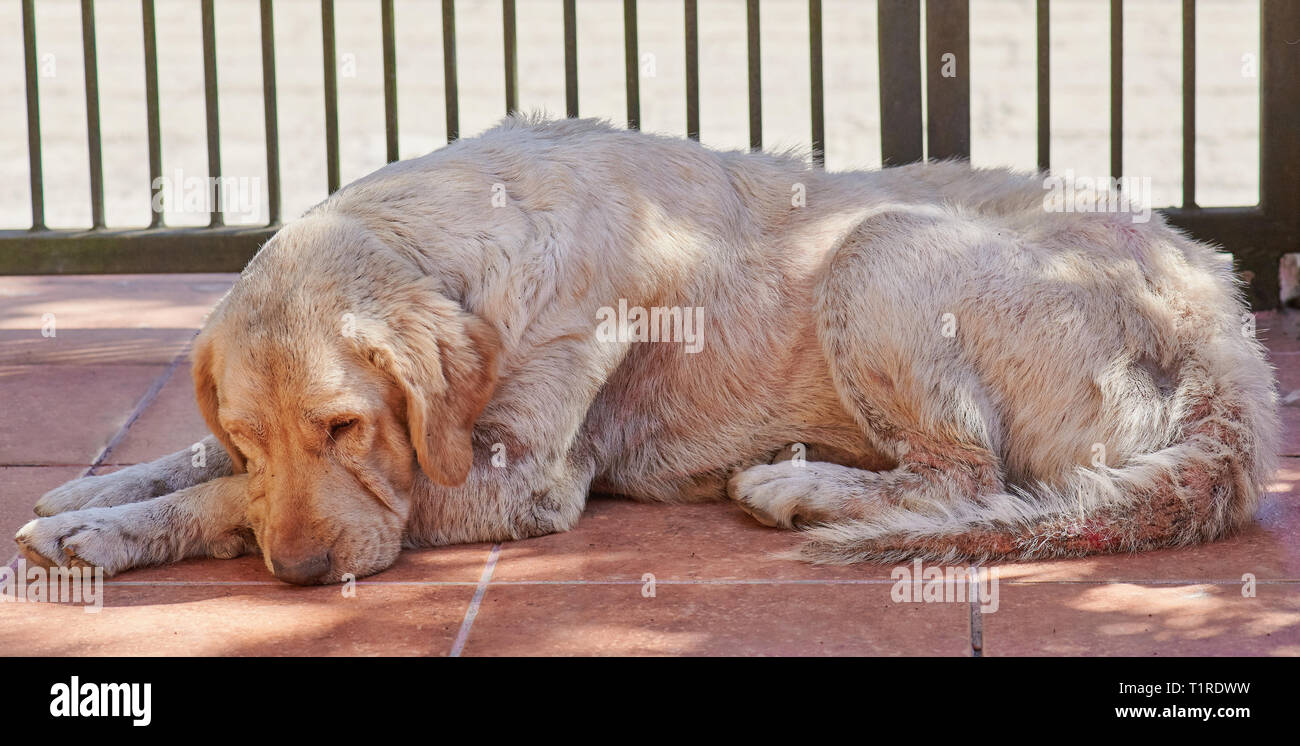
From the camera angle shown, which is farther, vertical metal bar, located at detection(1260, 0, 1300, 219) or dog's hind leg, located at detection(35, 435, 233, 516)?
vertical metal bar, located at detection(1260, 0, 1300, 219)

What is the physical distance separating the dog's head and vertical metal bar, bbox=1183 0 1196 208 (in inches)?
150

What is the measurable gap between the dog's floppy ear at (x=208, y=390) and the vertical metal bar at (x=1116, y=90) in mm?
4095

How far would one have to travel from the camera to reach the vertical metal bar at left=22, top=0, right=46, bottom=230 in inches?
263

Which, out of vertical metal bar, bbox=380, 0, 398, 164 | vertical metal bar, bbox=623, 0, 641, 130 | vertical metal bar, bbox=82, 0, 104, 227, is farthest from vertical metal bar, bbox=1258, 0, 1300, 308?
vertical metal bar, bbox=82, 0, 104, 227

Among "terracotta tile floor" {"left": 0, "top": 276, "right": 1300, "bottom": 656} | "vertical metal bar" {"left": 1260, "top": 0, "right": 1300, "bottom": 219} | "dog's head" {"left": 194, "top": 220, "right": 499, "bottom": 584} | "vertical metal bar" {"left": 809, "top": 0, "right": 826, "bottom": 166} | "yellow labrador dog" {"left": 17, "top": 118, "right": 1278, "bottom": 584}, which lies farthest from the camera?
"vertical metal bar" {"left": 1260, "top": 0, "right": 1300, "bottom": 219}

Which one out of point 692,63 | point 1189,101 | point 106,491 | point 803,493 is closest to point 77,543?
point 106,491

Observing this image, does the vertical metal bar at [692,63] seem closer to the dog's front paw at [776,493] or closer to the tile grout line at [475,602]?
the dog's front paw at [776,493]

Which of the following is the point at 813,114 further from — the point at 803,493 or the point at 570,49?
the point at 803,493

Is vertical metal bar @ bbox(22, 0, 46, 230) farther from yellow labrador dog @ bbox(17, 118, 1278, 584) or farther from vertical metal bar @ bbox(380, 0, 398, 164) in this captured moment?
yellow labrador dog @ bbox(17, 118, 1278, 584)

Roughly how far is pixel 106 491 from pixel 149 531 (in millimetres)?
402

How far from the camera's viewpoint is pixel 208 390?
432 centimetres

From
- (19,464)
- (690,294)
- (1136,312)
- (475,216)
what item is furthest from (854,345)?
(19,464)

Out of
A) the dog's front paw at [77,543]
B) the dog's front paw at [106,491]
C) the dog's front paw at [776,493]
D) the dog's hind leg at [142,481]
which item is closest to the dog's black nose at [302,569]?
the dog's front paw at [77,543]

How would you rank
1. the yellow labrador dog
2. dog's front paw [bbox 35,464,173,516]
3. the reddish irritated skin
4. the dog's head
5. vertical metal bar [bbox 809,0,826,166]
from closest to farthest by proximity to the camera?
the dog's head
the yellow labrador dog
the reddish irritated skin
dog's front paw [bbox 35,464,173,516]
vertical metal bar [bbox 809,0,826,166]
